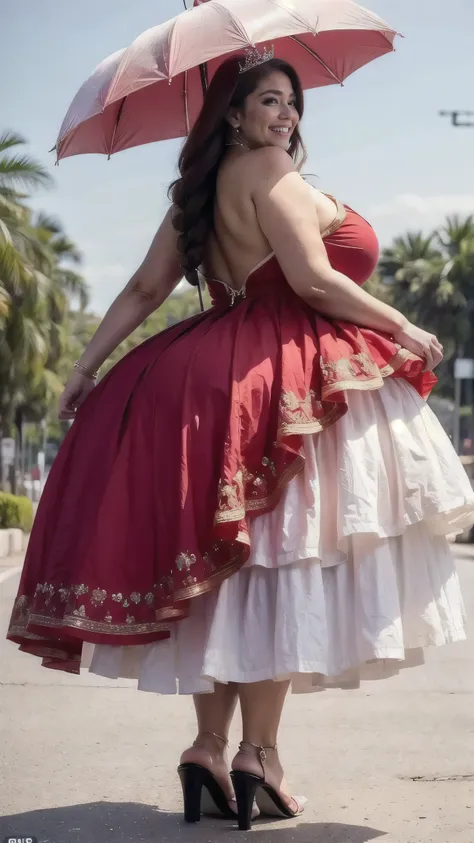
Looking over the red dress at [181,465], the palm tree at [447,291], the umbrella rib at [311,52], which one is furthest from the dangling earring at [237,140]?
the palm tree at [447,291]

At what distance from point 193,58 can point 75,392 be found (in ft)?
3.29

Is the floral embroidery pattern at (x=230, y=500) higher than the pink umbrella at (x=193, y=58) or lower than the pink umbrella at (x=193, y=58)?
lower

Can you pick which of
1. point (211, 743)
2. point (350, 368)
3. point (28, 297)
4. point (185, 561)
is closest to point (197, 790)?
point (211, 743)

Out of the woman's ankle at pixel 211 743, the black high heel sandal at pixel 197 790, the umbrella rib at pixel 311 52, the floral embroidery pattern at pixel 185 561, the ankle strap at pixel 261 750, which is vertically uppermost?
the umbrella rib at pixel 311 52

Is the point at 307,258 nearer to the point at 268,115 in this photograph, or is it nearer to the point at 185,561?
the point at 268,115

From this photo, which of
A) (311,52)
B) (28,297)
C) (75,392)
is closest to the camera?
(75,392)

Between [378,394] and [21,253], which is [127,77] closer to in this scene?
[378,394]

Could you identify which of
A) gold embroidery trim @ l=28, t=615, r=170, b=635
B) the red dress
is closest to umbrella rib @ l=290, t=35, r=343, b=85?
the red dress

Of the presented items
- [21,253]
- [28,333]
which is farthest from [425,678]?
[28,333]

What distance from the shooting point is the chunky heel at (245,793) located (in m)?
3.29

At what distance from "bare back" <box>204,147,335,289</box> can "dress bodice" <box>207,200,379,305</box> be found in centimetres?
2

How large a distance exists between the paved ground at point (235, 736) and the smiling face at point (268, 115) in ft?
5.99

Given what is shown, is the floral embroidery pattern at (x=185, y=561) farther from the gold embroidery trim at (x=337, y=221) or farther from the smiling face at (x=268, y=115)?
the smiling face at (x=268, y=115)

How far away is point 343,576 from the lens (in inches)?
126
